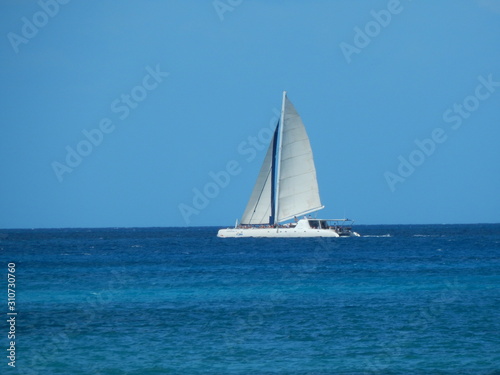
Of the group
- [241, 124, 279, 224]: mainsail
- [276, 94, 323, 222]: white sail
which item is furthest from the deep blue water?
[241, 124, 279, 224]: mainsail

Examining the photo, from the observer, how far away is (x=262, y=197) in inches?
4254

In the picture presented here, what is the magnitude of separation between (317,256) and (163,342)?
49.3 metres

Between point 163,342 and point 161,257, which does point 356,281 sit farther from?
point 161,257

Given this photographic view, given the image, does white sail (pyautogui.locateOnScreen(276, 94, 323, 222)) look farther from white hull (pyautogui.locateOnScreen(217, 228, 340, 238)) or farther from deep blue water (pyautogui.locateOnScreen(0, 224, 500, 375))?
deep blue water (pyautogui.locateOnScreen(0, 224, 500, 375))

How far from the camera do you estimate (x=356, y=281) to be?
51406 millimetres

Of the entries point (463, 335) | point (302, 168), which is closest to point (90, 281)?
point (463, 335)

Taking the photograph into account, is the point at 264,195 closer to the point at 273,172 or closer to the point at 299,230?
the point at 273,172

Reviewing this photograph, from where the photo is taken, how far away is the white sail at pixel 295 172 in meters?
102

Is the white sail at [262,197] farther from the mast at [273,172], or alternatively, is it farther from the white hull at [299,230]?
the white hull at [299,230]

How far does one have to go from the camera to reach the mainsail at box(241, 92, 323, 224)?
336 feet

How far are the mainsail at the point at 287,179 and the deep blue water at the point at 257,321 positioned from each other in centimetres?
4206

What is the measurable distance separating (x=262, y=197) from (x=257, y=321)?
7357cm

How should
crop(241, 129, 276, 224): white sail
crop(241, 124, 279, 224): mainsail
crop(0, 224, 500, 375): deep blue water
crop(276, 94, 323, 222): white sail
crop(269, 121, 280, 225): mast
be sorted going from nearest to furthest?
crop(0, 224, 500, 375): deep blue water, crop(276, 94, 323, 222): white sail, crop(269, 121, 280, 225): mast, crop(241, 124, 279, 224): mainsail, crop(241, 129, 276, 224): white sail

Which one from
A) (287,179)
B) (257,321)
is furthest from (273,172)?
(257,321)
